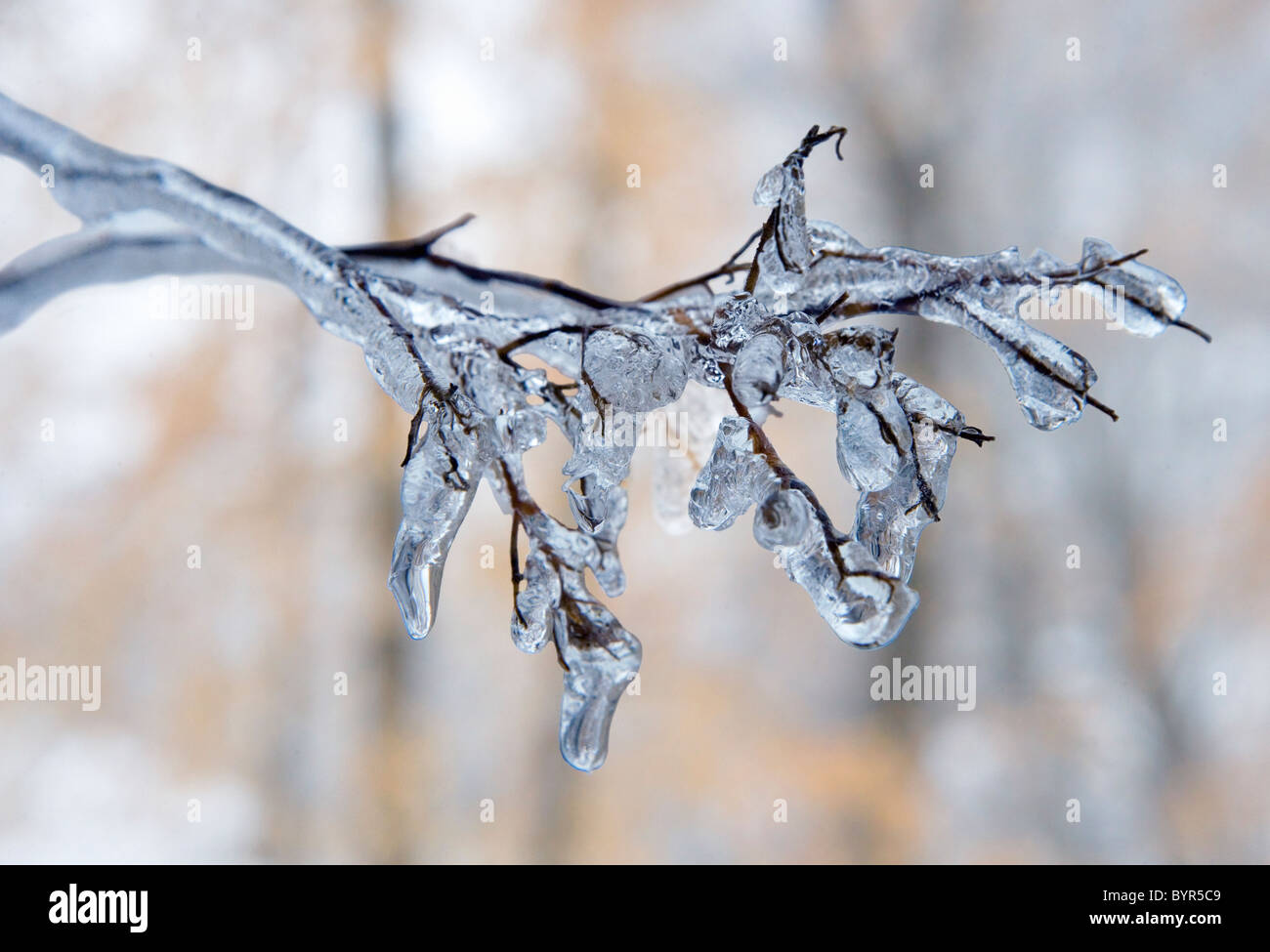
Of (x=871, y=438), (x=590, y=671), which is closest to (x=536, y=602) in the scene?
(x=590, y=671)

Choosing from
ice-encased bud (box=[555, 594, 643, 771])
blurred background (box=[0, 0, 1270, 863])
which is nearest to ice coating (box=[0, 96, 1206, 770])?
ice-encased bud (box=[555, 594, 643, 771])

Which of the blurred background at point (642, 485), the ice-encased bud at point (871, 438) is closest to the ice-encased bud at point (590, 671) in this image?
the ice-encased bud at point (871, 438)

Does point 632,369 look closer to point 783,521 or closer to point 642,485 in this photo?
point 783,521

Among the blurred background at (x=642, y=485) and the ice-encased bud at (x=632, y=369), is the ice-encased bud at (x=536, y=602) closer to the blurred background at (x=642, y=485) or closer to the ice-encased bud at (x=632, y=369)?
the ice-encased bud at (x=632, y=369)

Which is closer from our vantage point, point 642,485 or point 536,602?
point 536,602

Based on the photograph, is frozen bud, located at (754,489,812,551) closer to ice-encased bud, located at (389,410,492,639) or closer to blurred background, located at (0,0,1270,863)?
ice-encased bud, located at (389,410,492,639)

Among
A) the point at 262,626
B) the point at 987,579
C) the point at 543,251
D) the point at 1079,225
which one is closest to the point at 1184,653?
the point at 987,579

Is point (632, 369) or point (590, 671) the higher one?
point (632, 369)
